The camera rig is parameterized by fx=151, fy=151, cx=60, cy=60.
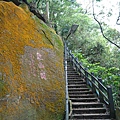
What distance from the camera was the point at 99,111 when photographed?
5488mm

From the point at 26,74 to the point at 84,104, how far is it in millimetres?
2587

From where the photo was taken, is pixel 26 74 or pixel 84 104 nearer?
pixel 26 74

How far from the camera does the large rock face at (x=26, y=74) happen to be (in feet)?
13.6

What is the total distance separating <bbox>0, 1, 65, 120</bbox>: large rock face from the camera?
414 centimetres

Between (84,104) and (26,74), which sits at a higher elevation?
(26,74)

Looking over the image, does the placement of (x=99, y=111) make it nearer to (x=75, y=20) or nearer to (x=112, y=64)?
(x=112, y=64)

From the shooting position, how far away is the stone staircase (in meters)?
5.19

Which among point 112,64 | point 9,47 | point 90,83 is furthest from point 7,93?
point 112,64

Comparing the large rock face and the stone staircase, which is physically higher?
the large rock face

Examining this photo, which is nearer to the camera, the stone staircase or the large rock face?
the large rock face

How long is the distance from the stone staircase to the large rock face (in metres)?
0.70

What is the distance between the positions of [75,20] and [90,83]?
36.3 ft

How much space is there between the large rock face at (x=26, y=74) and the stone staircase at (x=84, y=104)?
2.30ft

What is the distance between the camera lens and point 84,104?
19.2 feet
